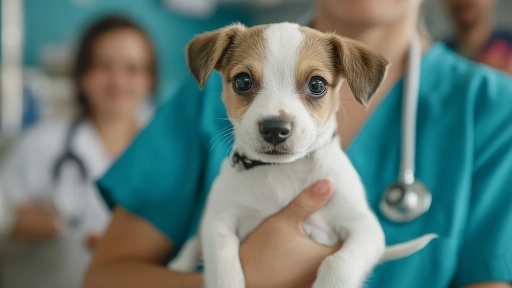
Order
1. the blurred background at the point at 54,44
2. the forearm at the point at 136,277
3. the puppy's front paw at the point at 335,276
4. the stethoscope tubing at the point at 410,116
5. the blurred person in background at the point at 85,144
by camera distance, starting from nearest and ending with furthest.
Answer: the puppy's front paw at the point at 335,276 < the stethoscope tubing at the point at 410,116 < the forearm at the point at 136,277 < the blurred person in background at the point at 85,144 < the blurred background at the point at 54,44

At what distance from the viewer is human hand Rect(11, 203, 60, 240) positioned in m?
2.00

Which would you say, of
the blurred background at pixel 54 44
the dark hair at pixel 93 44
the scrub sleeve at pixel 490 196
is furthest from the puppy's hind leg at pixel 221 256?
the blurred background at pixel 54 44

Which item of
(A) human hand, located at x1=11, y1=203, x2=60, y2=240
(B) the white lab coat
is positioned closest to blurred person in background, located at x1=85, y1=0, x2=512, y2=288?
(B) the white lab coat

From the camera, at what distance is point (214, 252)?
3.11 feet

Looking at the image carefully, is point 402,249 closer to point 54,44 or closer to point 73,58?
point 73,58

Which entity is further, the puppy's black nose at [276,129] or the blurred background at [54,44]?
the blurred background at [54,44]

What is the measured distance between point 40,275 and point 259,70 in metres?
1.30

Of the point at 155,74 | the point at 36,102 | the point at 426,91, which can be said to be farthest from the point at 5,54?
the point at 426,91

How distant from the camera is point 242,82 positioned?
0.86 meters

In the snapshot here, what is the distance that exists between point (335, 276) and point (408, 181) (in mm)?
272

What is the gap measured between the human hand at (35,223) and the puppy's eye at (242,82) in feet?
4.53

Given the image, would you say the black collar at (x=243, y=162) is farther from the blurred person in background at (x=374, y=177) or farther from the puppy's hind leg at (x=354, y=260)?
the puppy's hind leg at (x=354, y=260)

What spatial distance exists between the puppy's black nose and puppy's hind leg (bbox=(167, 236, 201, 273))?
0.51 metres

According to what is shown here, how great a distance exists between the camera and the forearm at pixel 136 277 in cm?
120
